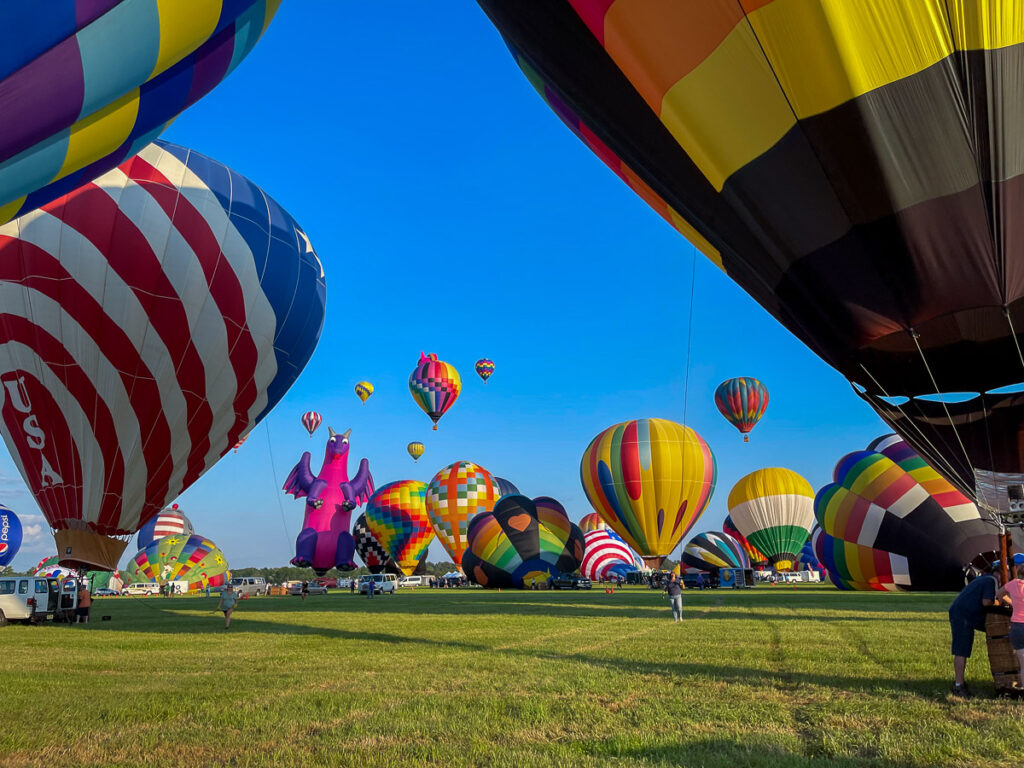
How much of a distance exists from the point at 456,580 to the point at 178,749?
5269 cm

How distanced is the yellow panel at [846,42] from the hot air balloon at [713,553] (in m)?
35.6

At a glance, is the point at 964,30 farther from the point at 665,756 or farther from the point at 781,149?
the point at 665,756

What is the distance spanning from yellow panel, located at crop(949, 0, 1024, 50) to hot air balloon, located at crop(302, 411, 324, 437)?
4530cm

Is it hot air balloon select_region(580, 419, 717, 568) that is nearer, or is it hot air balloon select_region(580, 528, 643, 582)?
hot air balloon select_region(580, 419, 717, 568)

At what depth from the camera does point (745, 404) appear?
33.5 meters

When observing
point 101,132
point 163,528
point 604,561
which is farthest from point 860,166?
point 163,528

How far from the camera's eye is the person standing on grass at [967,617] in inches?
212

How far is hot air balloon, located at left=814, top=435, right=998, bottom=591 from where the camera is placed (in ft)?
60.8

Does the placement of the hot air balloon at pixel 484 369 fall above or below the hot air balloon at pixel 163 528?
above

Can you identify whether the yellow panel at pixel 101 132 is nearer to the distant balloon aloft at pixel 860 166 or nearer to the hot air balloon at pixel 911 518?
the distant balloon aloft at pixel 860 166

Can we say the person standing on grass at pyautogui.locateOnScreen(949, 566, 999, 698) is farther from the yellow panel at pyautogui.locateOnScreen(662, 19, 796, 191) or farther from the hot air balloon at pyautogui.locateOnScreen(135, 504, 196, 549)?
the hot air balloon at pyautogui.locateOnScreen(135, 504, 196, 549)

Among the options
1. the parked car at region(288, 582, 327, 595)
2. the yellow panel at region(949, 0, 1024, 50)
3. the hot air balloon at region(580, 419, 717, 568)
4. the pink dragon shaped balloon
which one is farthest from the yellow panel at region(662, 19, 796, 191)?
the pink dragon shaped balloon

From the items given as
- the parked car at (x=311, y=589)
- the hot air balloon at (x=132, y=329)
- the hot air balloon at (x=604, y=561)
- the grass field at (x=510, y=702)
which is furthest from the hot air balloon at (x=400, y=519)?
the grass field at (x=510, y=702)

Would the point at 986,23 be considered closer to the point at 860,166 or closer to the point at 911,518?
the point at 860,166
